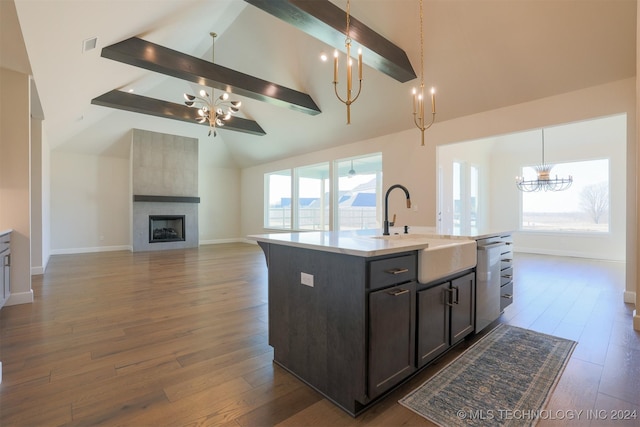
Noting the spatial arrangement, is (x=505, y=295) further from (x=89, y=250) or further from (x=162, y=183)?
(x=89, y=250)

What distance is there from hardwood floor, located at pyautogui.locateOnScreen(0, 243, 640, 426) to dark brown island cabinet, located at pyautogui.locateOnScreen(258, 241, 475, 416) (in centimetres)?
14

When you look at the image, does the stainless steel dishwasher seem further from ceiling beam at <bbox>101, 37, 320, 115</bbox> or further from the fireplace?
the fireplace

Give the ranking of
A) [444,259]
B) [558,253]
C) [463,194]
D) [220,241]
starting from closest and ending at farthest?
[444,259], [558,253], [463,194], [220,241]

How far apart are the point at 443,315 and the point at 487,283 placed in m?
0.85

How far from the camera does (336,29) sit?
11.2 ft

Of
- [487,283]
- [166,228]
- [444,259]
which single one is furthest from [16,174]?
[166,228]

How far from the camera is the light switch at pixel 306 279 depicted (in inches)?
71.9

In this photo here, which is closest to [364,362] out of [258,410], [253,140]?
[258,410]

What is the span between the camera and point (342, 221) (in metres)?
7.77

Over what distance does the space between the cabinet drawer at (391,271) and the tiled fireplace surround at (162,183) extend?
314 inches

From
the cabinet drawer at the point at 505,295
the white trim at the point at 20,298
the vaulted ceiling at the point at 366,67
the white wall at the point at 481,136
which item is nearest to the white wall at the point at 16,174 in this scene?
the white trim at the point at 20,298

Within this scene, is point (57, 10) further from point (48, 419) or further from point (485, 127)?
point (485, 127)

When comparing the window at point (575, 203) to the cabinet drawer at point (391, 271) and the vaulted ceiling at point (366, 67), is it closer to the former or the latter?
the vaulted ceiling at point (366, 67)

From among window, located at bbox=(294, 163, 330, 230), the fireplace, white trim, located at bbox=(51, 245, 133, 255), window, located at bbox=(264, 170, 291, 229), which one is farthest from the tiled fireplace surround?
window, located at bbox=(294, 163, 330, 230)
